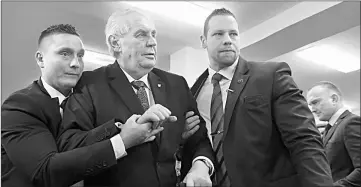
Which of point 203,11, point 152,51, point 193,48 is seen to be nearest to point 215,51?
point 152,51

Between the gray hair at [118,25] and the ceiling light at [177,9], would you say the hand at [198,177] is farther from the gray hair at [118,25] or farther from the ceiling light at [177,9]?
the ceiling light at [177,9]

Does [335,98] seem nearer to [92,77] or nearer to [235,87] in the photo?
[235,87]

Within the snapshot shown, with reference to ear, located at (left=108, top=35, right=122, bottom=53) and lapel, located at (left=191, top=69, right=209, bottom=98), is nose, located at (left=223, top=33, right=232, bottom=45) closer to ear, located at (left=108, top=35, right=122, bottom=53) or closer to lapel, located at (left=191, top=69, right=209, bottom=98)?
lapel, located at (left=191, top=69, right=209, bottom=98)

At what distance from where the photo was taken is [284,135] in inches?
75.1

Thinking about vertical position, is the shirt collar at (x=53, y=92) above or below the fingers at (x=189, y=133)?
above

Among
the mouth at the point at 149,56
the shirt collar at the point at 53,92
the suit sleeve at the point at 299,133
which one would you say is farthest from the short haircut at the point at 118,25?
the suit sleeve at the point at 299,133

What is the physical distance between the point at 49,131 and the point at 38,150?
6.3 inches

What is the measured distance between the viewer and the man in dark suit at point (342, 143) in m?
3.31

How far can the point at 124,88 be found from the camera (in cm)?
179

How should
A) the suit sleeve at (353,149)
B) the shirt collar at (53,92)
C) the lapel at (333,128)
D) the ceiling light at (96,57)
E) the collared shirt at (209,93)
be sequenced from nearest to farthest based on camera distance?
1. the shirt collar at (53,92)
2. the collared shirt at (209,93)
3. the suit sleeve at (353,149)
4. the lapel at (333,128)
5. the ceiling light at (96,57)

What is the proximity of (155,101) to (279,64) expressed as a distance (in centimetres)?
68

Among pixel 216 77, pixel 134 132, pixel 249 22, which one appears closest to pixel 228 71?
pixel 216 77

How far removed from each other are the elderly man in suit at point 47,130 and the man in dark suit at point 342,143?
Answer: 2.34 m

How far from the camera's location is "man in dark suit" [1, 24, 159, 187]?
1.50 meters
